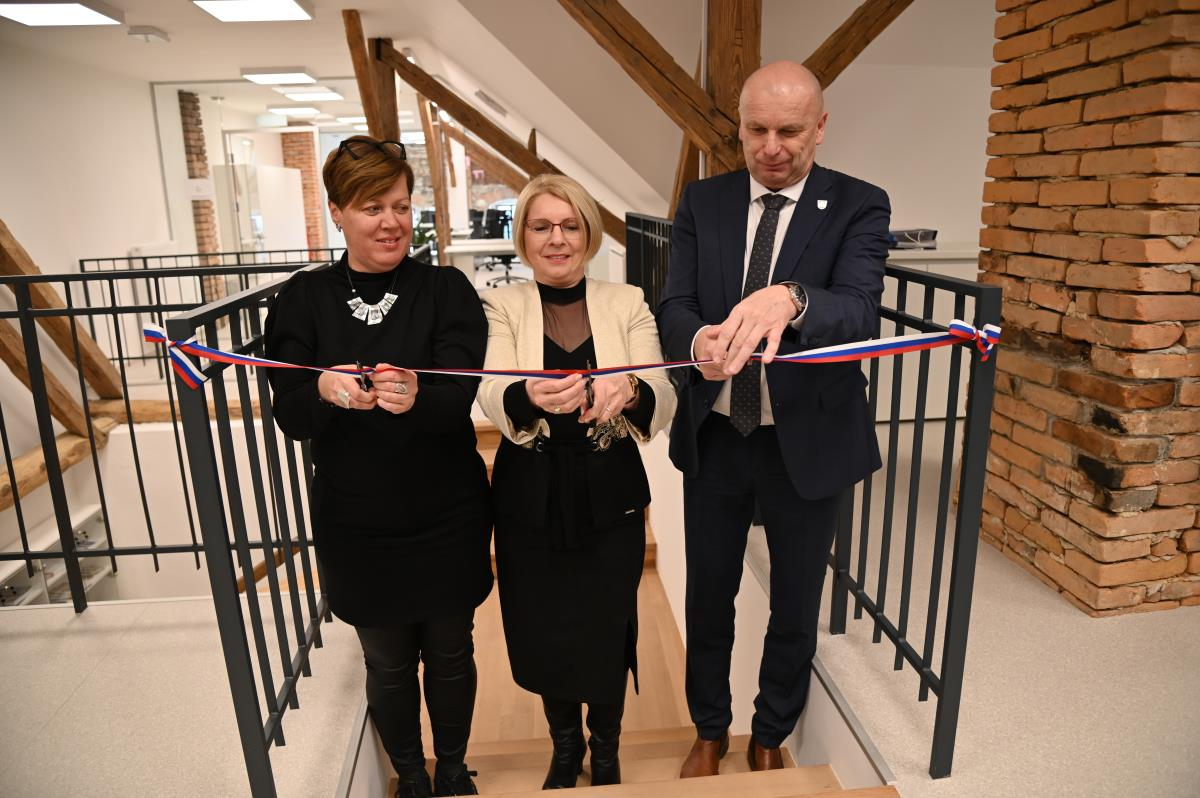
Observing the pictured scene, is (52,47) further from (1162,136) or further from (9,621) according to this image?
(1162,136)

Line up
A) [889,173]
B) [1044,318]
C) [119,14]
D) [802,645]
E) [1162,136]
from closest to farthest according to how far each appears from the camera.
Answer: [802,645]
[1162,136]
[1044,318]
[889,173]
[119,14]

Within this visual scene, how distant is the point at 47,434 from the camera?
9.25 ft

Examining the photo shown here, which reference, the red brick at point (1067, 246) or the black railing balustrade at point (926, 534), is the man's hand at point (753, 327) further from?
the red brick at point (1067, 246)

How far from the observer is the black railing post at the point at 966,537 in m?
1.66

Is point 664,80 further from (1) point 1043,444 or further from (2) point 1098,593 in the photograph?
(2) point 1098,593

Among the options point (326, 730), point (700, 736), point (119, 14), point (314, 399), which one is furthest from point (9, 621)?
point (119, 14)

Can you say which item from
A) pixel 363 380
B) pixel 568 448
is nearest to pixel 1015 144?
pixel 568 448

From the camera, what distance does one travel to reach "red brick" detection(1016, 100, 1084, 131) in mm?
2581

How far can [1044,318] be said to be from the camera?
9.18ft

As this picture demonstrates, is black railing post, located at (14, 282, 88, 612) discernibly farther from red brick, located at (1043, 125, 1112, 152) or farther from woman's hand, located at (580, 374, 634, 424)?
red brick, located at (1043, 125, 1112, 152)

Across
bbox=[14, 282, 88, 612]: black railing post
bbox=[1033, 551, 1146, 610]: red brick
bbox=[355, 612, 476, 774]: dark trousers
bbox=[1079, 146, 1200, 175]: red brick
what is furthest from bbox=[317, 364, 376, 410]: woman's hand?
bbox=[1033, 551, 1146, 610]: red brick

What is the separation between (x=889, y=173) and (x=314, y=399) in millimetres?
3888

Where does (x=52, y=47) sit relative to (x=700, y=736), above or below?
above

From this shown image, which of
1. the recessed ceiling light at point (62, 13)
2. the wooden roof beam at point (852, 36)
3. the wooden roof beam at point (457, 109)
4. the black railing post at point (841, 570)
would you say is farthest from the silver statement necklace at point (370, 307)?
the wooden roof beam at point (457, 109)
